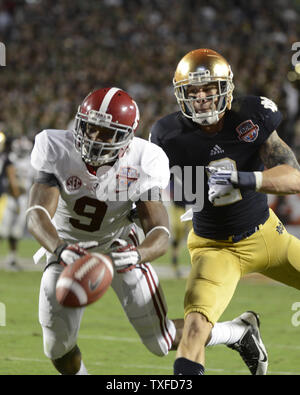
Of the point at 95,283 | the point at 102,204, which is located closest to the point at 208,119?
A: the point at 102,204

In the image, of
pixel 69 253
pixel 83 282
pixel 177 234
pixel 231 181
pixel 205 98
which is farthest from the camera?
pixel 177 234

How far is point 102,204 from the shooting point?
12.3 ft

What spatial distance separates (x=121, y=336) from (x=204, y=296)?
2239mm

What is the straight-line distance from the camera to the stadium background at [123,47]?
44.0 ft

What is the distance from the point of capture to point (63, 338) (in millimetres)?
3684

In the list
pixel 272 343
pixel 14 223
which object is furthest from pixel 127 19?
pixel 272 343

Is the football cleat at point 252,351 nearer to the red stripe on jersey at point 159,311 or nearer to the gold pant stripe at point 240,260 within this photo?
the gold pant stripe at point 240,260

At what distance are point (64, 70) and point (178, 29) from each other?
2.55 meters

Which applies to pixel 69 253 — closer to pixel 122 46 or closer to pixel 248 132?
pixel 248 132

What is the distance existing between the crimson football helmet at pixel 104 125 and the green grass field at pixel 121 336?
162 centimetres

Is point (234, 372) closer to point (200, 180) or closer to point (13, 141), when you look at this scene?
point (200, 180)

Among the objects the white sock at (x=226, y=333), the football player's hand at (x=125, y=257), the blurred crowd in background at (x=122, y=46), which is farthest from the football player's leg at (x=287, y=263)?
the blurred crowd in background at (x=122, y=46)

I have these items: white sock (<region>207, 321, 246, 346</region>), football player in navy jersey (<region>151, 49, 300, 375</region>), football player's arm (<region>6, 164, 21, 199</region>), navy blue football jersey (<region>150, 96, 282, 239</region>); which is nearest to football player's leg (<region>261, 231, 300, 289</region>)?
football player in navy jersey (<region>151, 49, 300, 375</region>)

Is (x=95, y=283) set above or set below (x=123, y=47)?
above
